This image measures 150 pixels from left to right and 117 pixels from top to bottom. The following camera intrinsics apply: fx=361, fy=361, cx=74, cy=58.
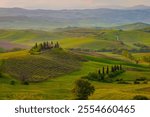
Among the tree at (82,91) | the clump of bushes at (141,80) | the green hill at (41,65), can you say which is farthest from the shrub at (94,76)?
the tree at (82,91)

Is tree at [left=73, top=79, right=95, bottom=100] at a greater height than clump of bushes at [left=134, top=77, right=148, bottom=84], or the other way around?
tree at [left=73, top=79, right=95, bottom=100]

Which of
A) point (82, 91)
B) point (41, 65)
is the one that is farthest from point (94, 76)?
point (82, 91)

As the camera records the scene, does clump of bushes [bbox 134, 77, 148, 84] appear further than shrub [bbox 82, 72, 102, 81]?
Yes

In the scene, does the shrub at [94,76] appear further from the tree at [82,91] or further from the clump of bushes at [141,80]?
the tree at [82,91]

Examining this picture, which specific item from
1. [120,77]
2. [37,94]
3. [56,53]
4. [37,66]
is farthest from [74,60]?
[37,94]

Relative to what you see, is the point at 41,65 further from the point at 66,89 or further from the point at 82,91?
the point at 82,91

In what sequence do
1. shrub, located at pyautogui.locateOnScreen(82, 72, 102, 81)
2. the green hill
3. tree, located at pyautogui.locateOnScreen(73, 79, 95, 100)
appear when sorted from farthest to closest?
1. the green hill
2. shrub, located at pyautogui.locateOnScreen(82, 72, 102, 81)
3. tree, located at pyautogui.locateOnScreen(73, 79, 95, 100)

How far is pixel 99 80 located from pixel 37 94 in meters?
27.7

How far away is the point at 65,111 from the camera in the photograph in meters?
21.7

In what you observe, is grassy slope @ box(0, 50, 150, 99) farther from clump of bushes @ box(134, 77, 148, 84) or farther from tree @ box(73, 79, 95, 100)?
clump of bushes @ box(134, 77, 148, 84)

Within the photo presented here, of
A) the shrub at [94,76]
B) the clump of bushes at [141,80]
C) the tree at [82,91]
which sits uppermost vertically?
the tree at [82,91]

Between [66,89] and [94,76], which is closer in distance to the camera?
[66,89]

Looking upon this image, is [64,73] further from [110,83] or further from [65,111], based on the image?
[65,111]

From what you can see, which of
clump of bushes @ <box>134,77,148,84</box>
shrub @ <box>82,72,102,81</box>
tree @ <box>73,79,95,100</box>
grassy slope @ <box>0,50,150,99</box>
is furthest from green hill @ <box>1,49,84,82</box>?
tree @ <box>73,79,95,100</box>
